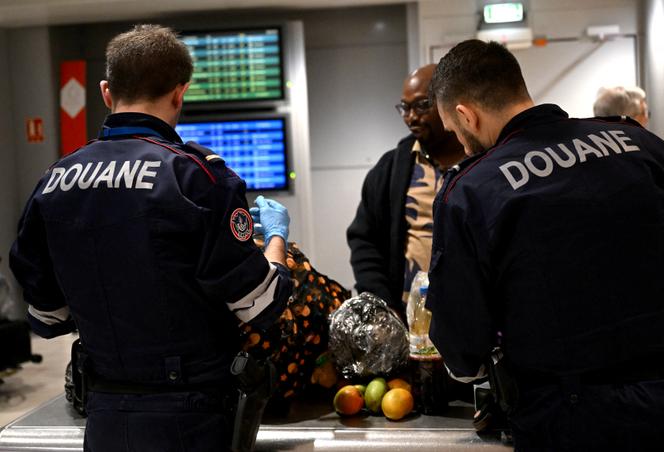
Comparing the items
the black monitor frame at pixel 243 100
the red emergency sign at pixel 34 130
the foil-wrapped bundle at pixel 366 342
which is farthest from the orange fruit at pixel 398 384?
the red emergency sign at pixel 34 130

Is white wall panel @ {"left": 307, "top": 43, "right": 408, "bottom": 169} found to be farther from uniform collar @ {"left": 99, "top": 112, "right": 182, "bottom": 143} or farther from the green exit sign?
uniform collar @ {"left": 99, "top": 112, "right": 182, "bottom": 143}

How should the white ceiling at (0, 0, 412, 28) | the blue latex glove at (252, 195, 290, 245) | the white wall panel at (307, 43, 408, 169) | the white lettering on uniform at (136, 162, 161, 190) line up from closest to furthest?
the white lettering on uniform at (136, 162, 161, 190) < the blue latex glove at (252, 195, 290, 245) < the white ceiling at (0, 0, 412, 28) < the white wall panel at (307, 43, 408, 169)

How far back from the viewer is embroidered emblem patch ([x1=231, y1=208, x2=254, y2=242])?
1.68 metres

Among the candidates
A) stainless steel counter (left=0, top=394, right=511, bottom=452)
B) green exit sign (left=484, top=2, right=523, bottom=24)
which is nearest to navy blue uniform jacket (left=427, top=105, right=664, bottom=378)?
stainless steel counter (left=0, top=394, right=511, bottom=452)

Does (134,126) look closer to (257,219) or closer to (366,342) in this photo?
(257,219)

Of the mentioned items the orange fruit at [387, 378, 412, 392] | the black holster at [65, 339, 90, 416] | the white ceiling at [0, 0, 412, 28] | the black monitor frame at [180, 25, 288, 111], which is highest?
the white ceiling at [0, 0, 412, 28]

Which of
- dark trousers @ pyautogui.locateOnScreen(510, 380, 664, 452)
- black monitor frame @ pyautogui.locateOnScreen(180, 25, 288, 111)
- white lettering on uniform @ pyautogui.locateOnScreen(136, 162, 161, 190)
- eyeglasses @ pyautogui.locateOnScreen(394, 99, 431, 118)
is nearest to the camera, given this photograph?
dark trousers @ pyautogui.locateOnScreen(510, 380, 664, 452)

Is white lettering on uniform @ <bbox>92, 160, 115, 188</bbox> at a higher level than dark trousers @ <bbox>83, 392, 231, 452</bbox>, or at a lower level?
higher

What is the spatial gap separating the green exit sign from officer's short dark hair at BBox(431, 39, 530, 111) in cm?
412

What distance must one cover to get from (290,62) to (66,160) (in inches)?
173

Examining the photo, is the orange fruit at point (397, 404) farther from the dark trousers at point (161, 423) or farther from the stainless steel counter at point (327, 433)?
the dark trousers at point (161, 423)

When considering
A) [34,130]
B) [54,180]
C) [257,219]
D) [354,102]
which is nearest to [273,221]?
[257,219]

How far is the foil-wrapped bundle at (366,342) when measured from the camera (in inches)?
82.9

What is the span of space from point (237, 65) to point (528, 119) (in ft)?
15.2
